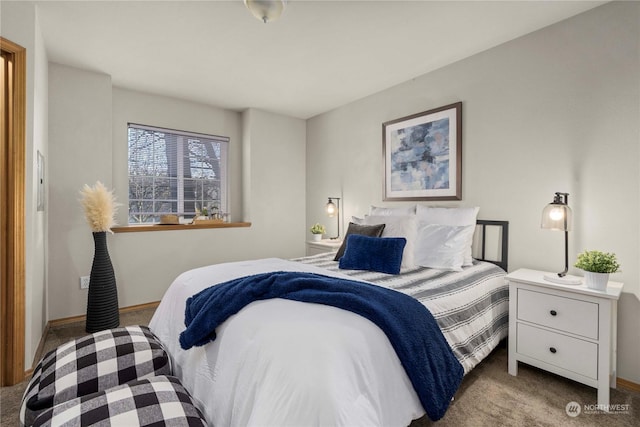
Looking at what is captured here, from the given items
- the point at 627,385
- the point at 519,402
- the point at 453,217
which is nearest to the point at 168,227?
the point at 453,217

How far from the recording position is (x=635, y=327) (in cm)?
203

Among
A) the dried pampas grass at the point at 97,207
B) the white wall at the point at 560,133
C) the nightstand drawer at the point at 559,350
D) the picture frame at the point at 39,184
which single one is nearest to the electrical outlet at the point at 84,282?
the dried pampas grass at the point at 97,207

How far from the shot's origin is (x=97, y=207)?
2863 mm

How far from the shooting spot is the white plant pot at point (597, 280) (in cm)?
186

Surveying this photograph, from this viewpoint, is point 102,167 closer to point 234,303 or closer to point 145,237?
point 145,237

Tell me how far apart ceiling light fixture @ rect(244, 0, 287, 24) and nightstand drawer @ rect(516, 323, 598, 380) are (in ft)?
9.05

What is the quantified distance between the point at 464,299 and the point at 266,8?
232cm

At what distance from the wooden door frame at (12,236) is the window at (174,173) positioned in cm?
166

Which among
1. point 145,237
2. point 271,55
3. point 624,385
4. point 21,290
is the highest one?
point 271,55

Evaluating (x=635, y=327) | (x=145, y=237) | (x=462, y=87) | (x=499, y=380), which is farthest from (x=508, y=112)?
(x=145, y=237)

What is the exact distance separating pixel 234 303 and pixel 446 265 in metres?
1.73

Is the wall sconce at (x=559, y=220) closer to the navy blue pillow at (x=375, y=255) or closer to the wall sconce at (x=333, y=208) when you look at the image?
the navy blue pillow at (x=375, y=255)

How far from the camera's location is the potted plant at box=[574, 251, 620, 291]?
186 centimetres

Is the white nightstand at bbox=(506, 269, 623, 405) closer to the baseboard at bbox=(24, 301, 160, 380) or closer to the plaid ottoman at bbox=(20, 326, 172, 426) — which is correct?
the plaid ottoman at bbox=(20, 326, 172, 426)
